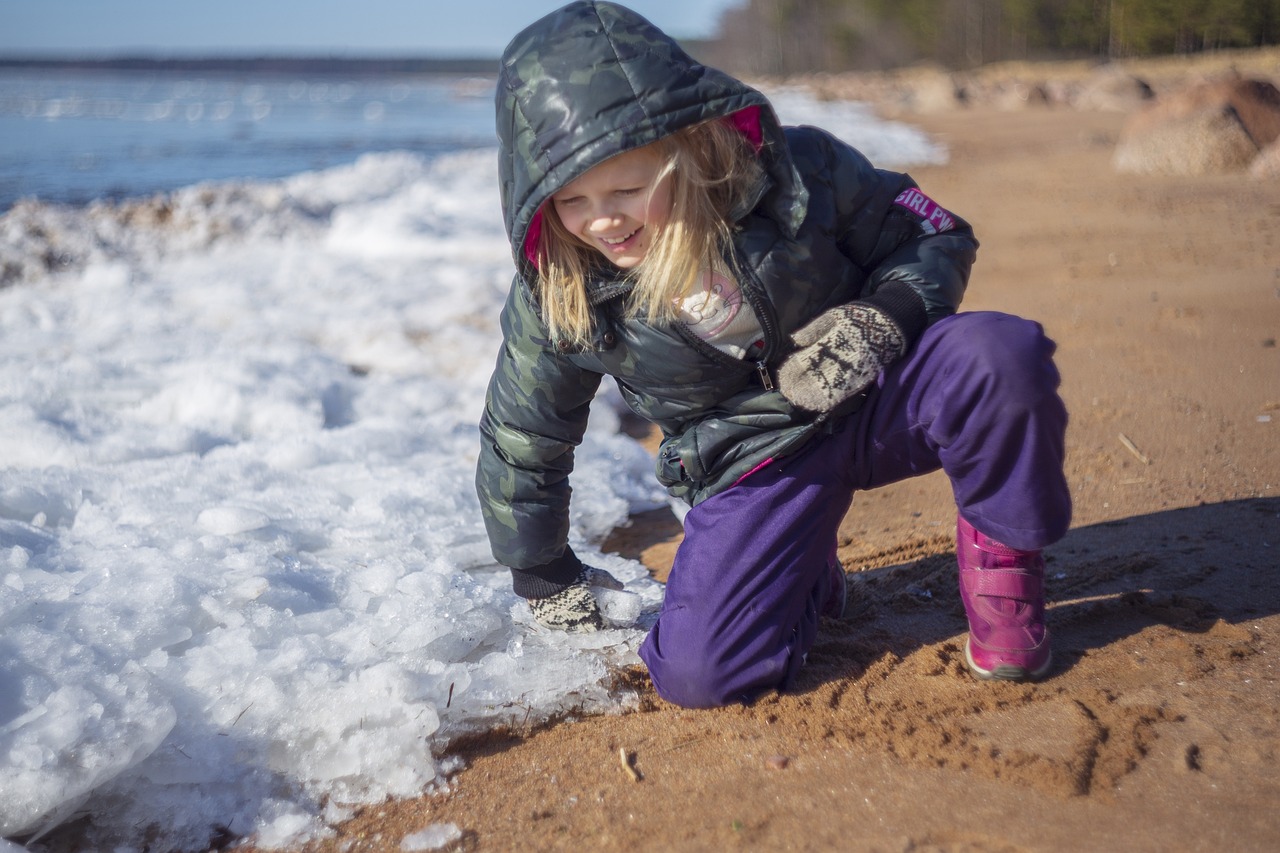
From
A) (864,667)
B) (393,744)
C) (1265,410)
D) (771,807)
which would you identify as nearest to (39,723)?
(393,744)

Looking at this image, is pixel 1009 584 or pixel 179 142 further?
pixel 179 142

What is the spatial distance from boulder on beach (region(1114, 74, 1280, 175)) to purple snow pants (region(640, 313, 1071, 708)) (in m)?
7.76

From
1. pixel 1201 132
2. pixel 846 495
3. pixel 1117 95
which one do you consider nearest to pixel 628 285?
pixel 846 495

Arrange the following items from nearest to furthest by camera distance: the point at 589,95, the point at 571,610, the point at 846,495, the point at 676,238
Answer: the point at 589,95 < the point at 676,238 < the point at 846,495 < the point at 571,610

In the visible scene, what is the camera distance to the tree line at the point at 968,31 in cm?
4356

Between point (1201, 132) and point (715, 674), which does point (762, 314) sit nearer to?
point (715, 674)

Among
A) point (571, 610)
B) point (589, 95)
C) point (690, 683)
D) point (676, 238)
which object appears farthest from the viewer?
point (571, 610)

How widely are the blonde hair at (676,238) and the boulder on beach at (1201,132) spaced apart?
7883 mm

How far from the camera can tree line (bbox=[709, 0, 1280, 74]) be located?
43.6 metres

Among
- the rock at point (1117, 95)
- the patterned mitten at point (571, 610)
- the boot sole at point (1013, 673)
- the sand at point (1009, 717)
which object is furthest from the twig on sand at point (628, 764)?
the rock at point (1117, 95)

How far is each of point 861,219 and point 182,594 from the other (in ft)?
5.13

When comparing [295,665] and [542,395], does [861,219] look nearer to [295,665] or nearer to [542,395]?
[542,395]

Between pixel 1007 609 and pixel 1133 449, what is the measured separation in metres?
1.33

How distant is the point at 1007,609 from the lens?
1.89 m
